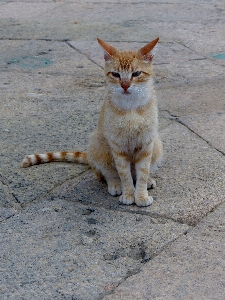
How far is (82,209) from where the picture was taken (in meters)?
3.82

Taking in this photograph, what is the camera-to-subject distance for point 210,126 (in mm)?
5020

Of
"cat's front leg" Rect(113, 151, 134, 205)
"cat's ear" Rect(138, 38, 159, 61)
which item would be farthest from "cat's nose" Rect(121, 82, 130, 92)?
"cat's front leg" Rect(113, 151, 134, 205)

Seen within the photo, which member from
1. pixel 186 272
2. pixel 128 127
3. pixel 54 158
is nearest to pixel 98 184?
pixel 54 158

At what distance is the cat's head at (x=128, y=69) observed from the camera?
358 cm

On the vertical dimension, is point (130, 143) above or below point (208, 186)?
above

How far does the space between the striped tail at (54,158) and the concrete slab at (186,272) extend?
127 centimetres

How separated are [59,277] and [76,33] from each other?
526cm

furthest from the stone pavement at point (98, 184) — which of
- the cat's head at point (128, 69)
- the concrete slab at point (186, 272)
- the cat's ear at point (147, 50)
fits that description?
the cat's ear at point (147, 50)

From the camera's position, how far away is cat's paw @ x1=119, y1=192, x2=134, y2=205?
3.83 metres

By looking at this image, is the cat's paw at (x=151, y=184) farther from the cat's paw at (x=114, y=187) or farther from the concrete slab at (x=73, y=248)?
the concrete slab at (x=73, y=248)

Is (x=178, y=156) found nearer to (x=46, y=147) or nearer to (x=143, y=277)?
(x=46, y=147)

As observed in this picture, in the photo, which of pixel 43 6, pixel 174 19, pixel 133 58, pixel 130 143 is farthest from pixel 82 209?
pixel 43 6

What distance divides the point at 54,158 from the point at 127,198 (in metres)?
0.88

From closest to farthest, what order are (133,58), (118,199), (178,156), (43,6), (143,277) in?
1. (143,277)
2. (133,58)
3. (118,199)
4. (178,156)
5. (43,6)
